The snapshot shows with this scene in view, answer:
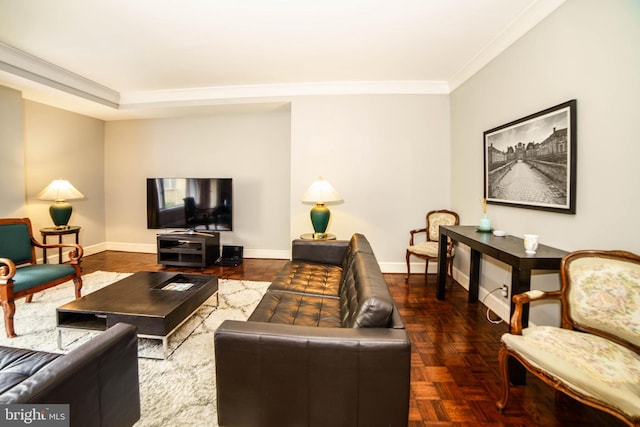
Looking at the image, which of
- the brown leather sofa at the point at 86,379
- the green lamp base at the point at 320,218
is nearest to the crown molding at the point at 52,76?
the brown leather sofa at the point at 86,379

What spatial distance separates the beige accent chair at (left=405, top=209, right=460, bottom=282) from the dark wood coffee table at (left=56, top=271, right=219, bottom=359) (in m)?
2.51

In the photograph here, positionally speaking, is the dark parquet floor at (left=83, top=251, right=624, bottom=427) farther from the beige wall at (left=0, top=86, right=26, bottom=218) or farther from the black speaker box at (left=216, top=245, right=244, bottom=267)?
the beige wall at (left=0, top=86, right=26, bottom=218)

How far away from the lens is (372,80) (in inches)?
148

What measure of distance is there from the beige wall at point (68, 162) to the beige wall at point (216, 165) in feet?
0.71

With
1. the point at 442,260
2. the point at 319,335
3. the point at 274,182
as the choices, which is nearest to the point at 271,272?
the point at 274,182

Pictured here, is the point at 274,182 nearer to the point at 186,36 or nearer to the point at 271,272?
the point at 271,272

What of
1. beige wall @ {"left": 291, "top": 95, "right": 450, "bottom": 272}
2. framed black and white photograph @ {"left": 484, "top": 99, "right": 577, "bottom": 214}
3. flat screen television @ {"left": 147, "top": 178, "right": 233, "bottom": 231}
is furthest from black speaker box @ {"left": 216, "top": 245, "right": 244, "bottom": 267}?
framed black and white photograph @ {"left": 484, "top": 99, "right": 577, "bottom": 214}

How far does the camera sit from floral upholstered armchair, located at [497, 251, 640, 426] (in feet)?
3.71

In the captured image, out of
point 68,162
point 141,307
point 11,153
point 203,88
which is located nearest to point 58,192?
point 11,153

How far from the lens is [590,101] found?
1.81 m

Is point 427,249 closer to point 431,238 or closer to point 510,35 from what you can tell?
point 431,238

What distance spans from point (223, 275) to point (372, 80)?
11.4ft

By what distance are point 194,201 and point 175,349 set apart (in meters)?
2.90

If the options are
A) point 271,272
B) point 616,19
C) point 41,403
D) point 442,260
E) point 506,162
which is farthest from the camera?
point 271,272
